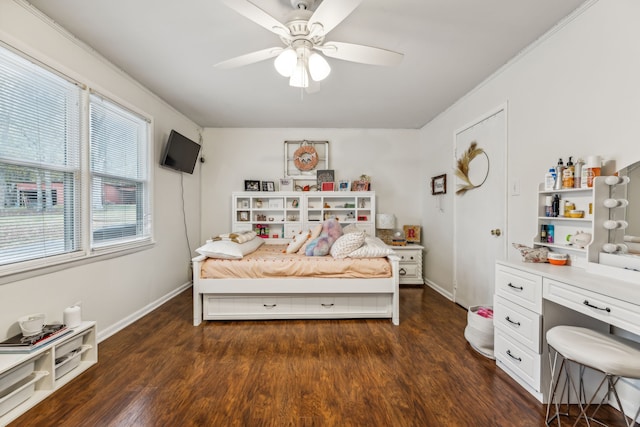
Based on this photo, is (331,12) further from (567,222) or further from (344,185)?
(344,185)

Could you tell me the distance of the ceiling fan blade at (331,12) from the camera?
1.37 meters

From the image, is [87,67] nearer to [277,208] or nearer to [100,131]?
[100,131]

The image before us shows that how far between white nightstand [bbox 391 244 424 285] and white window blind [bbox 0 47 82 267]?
382 centimetres

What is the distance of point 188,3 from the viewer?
1.80m

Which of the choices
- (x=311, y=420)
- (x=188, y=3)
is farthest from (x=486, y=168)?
(x=188, y=3)

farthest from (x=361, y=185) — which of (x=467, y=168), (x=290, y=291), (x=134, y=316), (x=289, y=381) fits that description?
(x=134, y=316)

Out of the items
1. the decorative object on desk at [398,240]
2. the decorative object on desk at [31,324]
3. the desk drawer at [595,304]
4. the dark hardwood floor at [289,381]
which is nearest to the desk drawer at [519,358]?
the dark hardwood floor at [289,381]

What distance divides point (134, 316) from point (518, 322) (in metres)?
3.45

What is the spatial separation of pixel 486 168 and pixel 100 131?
3787 mm

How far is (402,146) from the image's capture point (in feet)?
15.4

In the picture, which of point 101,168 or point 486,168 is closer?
point 101,168

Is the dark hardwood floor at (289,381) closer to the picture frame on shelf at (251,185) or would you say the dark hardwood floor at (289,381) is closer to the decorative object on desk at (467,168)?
the decorative object on desk at (467,168)

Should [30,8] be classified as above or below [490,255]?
above

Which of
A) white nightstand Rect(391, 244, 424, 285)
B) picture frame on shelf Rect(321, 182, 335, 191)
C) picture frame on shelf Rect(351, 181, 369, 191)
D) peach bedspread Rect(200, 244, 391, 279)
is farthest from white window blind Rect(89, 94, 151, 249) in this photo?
white nightstand Rect(391, 244, 424, 285)
